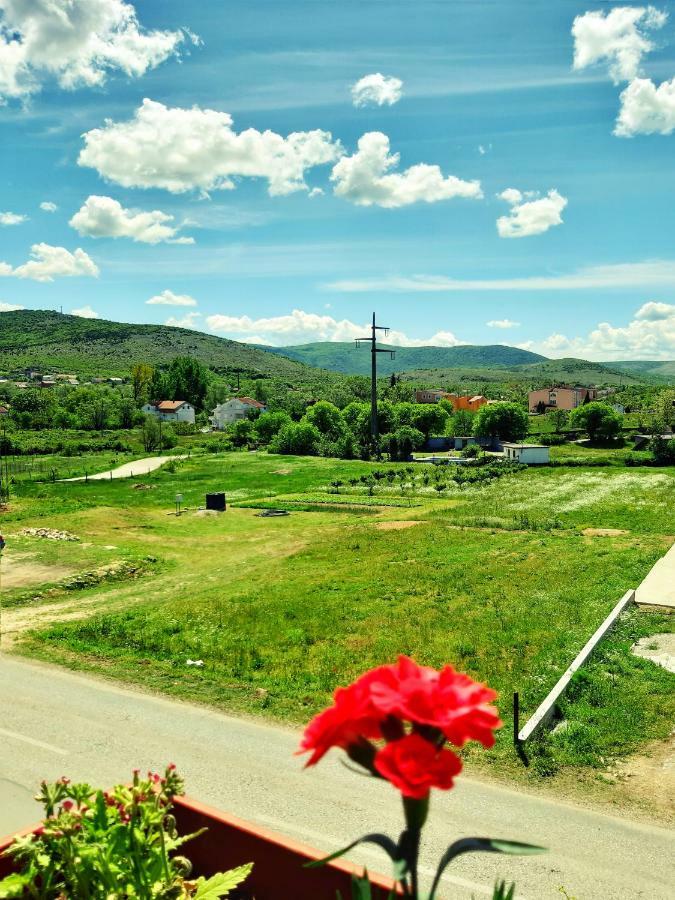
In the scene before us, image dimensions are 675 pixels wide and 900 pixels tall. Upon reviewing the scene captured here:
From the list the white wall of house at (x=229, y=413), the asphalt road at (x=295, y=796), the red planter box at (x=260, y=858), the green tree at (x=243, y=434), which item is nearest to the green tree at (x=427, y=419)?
the green tree at (x=243, y=434)

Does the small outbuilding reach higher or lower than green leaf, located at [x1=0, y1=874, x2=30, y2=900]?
lower

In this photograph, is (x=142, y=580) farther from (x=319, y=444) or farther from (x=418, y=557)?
(x=319, y=444)

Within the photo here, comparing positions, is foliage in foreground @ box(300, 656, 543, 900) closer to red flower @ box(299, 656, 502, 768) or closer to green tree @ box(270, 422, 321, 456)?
red flower @ box(299, 656, 502, 768)

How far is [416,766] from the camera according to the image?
5.32 ft

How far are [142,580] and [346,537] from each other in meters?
9.90

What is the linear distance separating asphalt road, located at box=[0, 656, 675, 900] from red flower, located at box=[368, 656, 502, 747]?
150 inches

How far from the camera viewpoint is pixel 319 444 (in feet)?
235

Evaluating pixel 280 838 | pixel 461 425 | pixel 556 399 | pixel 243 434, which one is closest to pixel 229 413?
pixel 243 434

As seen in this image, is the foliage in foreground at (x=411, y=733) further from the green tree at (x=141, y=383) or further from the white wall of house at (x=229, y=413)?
the green tree at (x=141, y=383)

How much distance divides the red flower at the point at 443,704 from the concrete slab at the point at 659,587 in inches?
646

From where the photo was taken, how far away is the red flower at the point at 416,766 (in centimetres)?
158

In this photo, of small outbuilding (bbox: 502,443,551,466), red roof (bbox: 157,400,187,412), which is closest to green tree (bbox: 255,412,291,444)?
small outbuilding (bbox: 502,443,551,466)

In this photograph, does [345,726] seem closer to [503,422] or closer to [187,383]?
[503,422]

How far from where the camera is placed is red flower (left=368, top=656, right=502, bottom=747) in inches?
65.4
